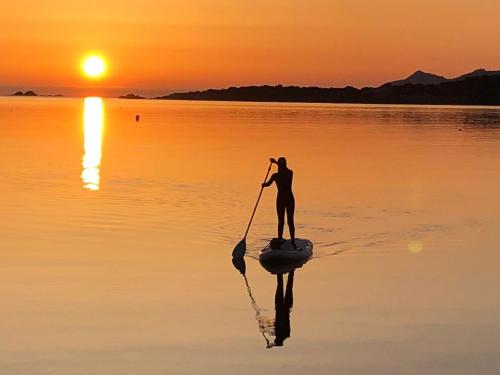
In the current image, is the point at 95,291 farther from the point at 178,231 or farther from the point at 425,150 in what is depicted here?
the point at 425,150

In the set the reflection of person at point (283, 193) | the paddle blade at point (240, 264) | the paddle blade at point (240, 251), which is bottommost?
the paddle blade at point (240, 264)

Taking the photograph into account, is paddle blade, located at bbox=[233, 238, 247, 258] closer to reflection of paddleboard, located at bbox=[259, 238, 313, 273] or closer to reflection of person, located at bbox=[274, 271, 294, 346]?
reflection of paddleboard, located at bbox=[259, 238, 313, 273]

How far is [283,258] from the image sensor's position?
24.1 metres

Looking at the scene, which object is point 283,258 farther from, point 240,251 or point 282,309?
point 282,309

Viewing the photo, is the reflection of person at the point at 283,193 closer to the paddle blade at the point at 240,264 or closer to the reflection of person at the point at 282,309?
the paddle blade at the point at 240,264

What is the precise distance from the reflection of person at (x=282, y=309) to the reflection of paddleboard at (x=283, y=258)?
0.89 m

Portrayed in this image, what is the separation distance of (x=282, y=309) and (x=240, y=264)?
16.6ft

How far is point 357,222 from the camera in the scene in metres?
32.7

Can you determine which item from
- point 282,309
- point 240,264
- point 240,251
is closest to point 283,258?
point 240,264

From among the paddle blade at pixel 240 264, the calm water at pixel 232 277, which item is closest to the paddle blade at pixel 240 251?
the paddle blade at pixel 240 264

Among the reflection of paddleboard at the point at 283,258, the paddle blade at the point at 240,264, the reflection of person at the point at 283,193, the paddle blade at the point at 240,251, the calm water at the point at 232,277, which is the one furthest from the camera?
the reflection of person at the point at 283,193

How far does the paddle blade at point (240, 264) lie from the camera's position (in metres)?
23.3

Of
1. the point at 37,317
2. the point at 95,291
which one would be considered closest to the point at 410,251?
the point at 95,291

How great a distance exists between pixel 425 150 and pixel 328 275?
54805 mm
